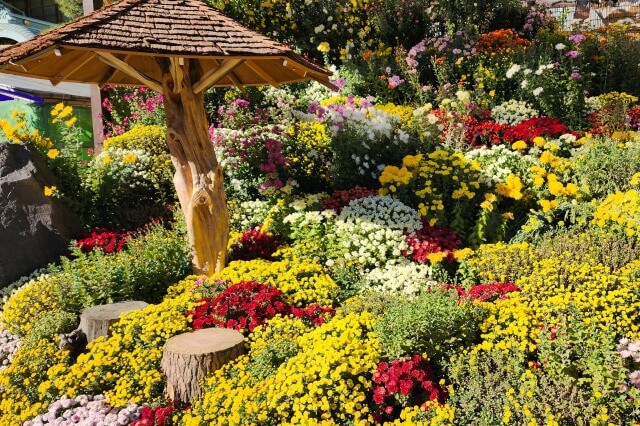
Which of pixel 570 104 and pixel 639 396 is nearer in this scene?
pixel 639 396

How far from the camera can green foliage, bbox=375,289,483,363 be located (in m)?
3.79

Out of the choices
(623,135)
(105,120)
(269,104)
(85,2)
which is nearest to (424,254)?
(623,135)

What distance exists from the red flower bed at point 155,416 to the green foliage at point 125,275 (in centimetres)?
152

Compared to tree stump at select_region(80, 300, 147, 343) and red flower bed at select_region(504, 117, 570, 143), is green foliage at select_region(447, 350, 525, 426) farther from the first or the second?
red flower bed at select_region(504, 117, 570, 143)

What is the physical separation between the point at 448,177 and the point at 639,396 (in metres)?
3.14

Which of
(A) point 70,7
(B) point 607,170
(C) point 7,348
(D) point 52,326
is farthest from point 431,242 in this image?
(A) point 70,7

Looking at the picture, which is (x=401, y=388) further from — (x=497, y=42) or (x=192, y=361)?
(x=497, y=42)

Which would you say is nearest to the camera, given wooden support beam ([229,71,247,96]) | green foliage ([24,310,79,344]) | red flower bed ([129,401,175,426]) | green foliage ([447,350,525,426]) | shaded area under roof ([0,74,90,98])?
green foliage ([447,350,525,426])

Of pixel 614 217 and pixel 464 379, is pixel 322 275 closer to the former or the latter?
pixel 464 379

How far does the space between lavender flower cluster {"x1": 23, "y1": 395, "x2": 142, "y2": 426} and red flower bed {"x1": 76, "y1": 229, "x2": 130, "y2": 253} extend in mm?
2334

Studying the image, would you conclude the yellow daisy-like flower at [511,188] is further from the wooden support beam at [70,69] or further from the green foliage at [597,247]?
the wooden support beam at [70,69]

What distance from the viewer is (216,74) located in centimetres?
533

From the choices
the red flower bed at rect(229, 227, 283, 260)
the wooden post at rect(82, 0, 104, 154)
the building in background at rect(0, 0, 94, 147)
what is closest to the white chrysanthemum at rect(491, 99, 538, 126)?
the red flower bed at rect(229, 227, 283, 260)

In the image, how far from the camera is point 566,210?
19.5 feet
